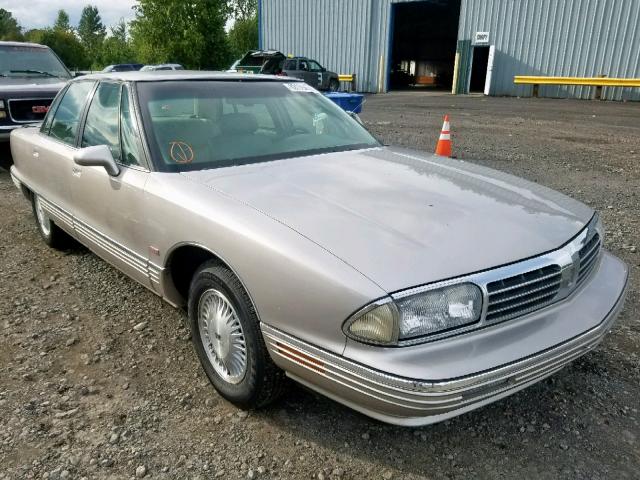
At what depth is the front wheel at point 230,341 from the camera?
2.23 m

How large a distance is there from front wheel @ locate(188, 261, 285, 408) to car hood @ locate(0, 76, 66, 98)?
6438mm

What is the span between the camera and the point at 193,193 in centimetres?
252

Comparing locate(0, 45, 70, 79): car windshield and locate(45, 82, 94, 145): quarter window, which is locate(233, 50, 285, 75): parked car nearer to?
locate(0, 45, 70, 79): car windshield

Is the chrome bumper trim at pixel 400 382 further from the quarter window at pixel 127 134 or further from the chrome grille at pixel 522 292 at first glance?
the quarter window at pixel 127 134

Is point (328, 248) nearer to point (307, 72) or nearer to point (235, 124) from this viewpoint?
point (235, 124)

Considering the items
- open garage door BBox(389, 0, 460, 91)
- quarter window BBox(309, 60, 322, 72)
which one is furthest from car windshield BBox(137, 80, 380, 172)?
open garage door BBox(389, 0, 460, 91)

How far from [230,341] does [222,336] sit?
6cm

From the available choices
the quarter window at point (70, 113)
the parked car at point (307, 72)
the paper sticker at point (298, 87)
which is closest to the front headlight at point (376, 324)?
the paper sticker at point (298, 87)

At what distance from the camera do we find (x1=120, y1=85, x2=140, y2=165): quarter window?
2.94 metres

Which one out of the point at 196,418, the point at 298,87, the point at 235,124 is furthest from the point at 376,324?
the point at 298,87

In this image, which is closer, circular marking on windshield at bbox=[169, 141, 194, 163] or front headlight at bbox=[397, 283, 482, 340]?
front headlight at bbox=[397, 283, 482, 340]

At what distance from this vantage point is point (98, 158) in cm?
286

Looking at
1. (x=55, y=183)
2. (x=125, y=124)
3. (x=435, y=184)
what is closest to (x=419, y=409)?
(x=435, y=184)

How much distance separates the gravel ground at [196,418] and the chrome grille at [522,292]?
67 centimetres
